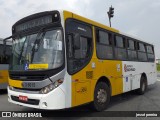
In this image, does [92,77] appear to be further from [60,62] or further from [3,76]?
[3,76]

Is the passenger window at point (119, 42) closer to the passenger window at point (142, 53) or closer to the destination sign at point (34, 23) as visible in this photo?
the passenger window at point (142, 53)

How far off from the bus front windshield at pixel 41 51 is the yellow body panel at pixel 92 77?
2.11 ft

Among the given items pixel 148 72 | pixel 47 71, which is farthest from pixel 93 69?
pixel 148 72

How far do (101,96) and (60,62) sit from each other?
2.47 m

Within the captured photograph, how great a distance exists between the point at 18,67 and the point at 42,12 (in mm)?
1749

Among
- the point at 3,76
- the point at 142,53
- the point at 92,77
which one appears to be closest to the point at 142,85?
the point at 142,53

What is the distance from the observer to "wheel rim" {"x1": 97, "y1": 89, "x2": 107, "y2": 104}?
27.4 feet

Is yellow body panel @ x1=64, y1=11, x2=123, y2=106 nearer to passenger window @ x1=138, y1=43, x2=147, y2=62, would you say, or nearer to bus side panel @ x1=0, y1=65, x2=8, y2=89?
passenger window @ x1=138, y1=43, x2=147, y2=62

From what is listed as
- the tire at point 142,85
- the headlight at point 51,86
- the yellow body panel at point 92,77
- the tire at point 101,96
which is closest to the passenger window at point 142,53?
the tire at point 142,85

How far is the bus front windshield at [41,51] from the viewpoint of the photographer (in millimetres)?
6680

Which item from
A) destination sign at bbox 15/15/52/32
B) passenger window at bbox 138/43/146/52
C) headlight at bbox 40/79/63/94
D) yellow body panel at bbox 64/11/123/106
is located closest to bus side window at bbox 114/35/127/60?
yellow body panel at bbox 64/11/123/106

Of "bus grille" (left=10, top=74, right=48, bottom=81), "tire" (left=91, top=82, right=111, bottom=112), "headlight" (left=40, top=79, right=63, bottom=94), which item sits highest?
"bus grille" (left=10, top=74, right=48, bottom=81)

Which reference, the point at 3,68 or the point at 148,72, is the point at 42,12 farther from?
the point at 148,72

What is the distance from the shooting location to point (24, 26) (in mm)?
7746
